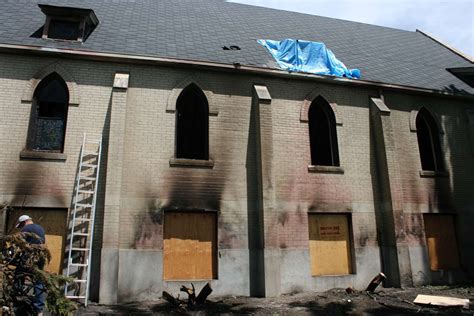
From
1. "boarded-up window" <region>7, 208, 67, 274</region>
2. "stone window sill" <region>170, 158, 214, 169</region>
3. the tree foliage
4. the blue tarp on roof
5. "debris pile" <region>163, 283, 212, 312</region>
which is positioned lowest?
"debris pile" <region>163, 283, 212, 312</region>

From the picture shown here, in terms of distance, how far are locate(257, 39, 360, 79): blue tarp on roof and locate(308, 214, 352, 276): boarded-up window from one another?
4.54 meters

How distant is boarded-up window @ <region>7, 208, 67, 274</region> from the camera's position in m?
9.23

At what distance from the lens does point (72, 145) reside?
32.4ft

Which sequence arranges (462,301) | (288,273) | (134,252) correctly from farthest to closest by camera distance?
(288,273) → (134,252) → (462,301)

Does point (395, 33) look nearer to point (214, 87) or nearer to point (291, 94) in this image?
point (291, 94)

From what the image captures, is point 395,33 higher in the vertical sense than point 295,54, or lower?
higher

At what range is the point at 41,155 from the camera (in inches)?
377

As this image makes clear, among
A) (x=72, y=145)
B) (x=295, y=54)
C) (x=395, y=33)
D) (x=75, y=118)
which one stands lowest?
(x=72, y=145)

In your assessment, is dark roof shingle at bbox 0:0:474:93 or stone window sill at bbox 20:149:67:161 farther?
dark roof shingle at bbox 0:0:474:93

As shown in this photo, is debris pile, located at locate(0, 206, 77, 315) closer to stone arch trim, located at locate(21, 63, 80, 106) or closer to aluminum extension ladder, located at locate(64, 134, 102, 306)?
aluminum extension ladder, located at locate(64, 134, 102, 306)

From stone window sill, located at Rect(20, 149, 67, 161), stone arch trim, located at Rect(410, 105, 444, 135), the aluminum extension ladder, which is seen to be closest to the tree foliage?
the aluminum extension ladder

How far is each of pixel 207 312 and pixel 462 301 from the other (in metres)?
5.72

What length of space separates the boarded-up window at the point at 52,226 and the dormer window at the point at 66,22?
5148mm

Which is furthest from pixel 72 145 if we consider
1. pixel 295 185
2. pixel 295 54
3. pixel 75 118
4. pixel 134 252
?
pixel 295 54
